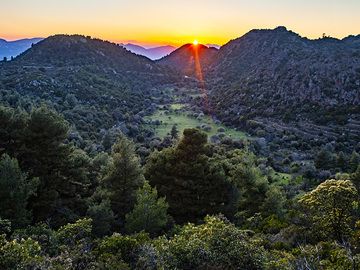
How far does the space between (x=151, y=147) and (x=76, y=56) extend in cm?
8122

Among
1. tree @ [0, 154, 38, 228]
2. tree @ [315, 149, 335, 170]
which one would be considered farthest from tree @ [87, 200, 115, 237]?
tree @ [315, 149, 335, 170]

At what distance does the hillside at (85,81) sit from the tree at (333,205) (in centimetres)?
4300

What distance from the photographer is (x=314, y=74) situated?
297 feet

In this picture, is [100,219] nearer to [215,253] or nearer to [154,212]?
[154,212]

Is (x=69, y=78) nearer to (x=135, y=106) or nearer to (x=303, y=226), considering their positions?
(x=135, y=106)

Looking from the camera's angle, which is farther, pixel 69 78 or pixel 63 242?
pixel 69 78

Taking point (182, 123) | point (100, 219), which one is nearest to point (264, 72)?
point (182, 123)

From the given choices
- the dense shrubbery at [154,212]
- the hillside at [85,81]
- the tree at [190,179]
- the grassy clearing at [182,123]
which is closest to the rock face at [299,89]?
the grassy clearing at [182,123]

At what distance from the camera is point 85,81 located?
93688 mm

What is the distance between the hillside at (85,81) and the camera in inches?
2682

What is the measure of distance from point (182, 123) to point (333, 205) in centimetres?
6624

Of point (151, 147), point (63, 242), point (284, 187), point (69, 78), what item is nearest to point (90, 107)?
point (69, 78)

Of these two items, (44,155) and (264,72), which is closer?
(44,155)

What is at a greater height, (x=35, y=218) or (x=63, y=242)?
(x=63, y=242)
